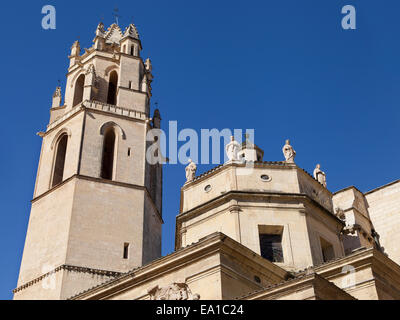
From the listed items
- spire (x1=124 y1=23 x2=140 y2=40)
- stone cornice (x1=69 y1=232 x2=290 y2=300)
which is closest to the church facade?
stone cornice (x1=69 y1=232 x2=290 y2=300)

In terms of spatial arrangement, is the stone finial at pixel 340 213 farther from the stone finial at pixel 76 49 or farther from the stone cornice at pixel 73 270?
the stone finial at pixel 76 49

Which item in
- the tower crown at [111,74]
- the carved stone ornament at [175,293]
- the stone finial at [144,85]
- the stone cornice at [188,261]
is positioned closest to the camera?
the carved stone ornament at [175,293]

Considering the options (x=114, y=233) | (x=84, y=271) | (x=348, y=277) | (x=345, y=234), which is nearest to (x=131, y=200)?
(x=114, y=233)

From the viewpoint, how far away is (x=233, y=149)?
966 inches

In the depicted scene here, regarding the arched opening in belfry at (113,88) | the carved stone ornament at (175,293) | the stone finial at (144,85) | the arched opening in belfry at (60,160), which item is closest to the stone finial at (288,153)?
the carved stone ornament at (175,293)

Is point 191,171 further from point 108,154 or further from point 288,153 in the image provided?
point 108,154

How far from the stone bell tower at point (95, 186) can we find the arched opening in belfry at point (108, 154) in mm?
48

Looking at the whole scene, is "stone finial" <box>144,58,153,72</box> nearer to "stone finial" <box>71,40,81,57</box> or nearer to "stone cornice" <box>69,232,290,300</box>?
"stone finial" <box>71,40,81,57</box>

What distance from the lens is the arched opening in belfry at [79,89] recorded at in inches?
1276

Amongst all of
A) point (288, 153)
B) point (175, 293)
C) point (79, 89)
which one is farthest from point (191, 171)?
point (79, 89)

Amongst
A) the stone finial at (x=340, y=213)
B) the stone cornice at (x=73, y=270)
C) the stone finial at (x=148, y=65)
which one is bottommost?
the stone cornice at (x=73, y=270)

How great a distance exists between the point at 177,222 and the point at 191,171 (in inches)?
93.3

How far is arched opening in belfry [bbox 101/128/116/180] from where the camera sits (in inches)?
1121

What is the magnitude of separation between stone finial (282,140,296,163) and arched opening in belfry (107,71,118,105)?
11.7 meters
